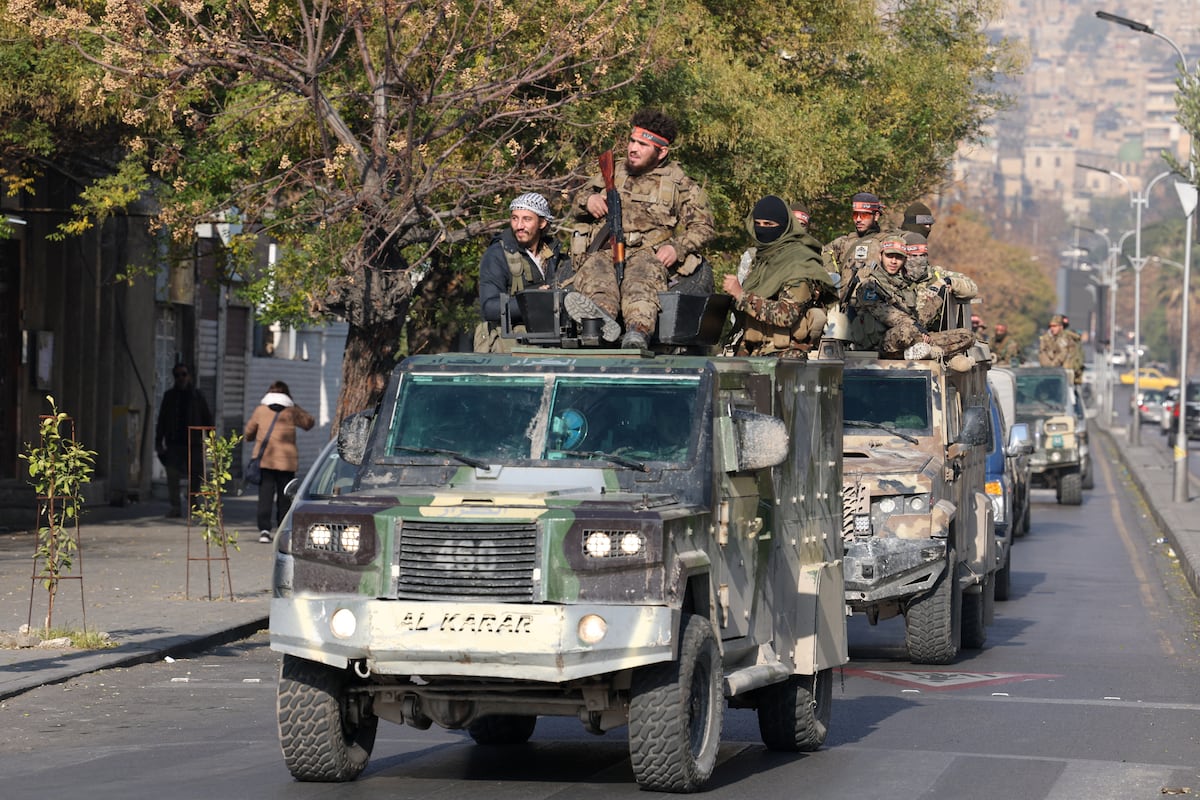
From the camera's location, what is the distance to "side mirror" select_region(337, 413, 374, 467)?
395 inches

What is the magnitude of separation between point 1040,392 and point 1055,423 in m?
0.83

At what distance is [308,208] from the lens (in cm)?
2181

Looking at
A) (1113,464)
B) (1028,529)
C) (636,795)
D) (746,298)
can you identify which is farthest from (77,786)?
(1113,464)

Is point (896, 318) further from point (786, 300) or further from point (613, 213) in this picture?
point (613, 213)

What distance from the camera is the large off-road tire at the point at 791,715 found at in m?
10.7

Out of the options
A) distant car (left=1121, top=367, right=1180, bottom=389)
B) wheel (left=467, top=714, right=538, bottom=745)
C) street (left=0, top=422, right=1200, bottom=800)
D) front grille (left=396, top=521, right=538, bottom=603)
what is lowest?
street (left=0, top=422, right=1200, bottom=800)

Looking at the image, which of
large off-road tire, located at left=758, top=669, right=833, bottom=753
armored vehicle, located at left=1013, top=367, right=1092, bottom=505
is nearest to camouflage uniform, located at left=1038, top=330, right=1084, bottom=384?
armored vehicle, located at left=1013, top=367, right=1092, bottom=505

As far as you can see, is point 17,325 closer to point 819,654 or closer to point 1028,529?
point 1028,529

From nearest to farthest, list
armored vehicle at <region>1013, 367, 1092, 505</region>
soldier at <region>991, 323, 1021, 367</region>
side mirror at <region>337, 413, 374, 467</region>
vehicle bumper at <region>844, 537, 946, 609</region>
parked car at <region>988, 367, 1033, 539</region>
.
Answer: side mirror at <region>337, 413, 374, 467</region>
vehicle bumper at <region>844, 537, 946, 609</region>
parked car at <region>988, 367, 1033, 539</region>
soldier at <region>991, 323, 1021, 367</region>
armored vehicle at <region>1013, 367, 1092, 505</region>

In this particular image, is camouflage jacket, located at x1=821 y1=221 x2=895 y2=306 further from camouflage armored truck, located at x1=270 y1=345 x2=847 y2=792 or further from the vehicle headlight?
the vehicle headlight

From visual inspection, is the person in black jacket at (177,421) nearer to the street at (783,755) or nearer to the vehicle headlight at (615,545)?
the street at (783,755)

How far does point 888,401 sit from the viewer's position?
15844mm

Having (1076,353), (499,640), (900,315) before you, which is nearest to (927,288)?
(900,315)

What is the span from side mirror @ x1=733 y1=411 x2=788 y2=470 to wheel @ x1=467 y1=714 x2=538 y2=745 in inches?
79.4
